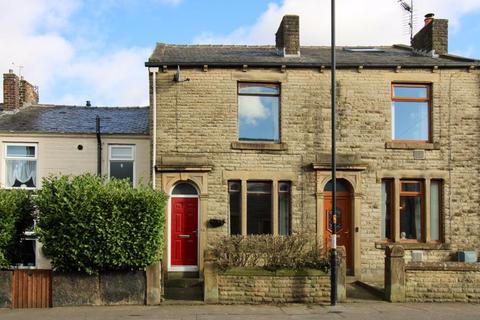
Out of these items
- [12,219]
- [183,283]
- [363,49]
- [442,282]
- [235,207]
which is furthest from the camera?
[363,49]

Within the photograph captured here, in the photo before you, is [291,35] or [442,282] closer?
[442,282]

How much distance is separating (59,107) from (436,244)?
14.1 m

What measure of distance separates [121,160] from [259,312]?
7.99 metres

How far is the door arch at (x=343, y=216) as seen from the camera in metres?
16.5

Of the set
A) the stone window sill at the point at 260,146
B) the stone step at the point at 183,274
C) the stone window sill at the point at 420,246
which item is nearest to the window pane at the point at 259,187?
the stone window sill at the point at 260,146

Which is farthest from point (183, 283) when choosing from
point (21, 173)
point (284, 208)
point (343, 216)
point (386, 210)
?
point (21, 173)

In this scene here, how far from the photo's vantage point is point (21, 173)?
17.8 meters

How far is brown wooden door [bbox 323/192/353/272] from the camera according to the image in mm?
16500

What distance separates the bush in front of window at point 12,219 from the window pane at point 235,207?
18.3ft

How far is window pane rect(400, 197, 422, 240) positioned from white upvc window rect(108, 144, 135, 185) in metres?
8.48

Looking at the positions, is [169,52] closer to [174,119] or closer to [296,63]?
[174,119]

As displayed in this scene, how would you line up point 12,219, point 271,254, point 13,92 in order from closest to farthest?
point 12,219 → point 271,254 → point 13,92

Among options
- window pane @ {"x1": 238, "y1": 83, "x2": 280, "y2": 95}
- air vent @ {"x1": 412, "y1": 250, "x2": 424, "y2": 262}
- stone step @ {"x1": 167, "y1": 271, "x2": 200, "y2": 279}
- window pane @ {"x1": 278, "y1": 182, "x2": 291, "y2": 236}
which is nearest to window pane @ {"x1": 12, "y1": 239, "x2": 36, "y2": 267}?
stone step @ {"x1": 167, "y1": 271, "x2": 200, "y2": 279}

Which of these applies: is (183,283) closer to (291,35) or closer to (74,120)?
(74,120)
